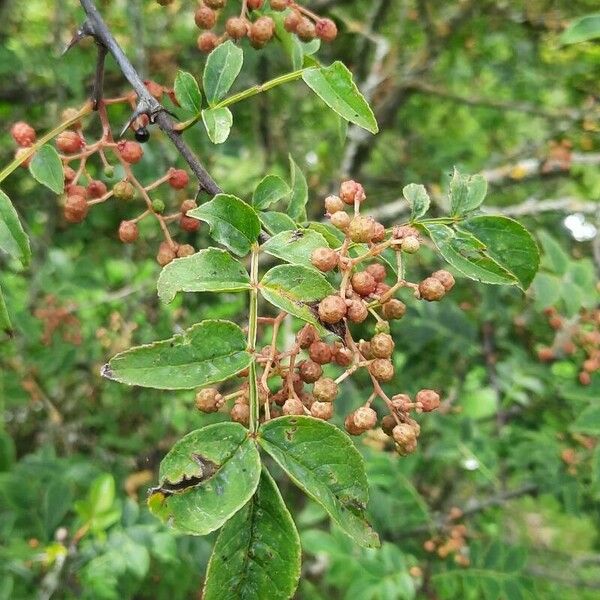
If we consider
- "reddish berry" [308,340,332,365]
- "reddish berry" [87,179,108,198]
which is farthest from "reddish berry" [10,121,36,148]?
"reddish berry" [308,340,332,365]

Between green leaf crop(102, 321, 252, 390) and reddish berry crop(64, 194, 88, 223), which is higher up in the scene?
green leaf crop(102, 321, 252, 390)

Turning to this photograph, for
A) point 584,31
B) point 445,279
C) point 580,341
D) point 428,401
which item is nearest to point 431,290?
point 445,279

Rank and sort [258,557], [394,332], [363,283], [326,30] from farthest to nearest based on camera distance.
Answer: [394,332] → [326,30] → [363,283] → [258,557]

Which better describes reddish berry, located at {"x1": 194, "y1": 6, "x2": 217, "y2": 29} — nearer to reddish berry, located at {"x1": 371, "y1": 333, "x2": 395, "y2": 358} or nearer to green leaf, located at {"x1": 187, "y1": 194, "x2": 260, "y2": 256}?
green leaf, located at {"x1": 187, "y1": 194, "x2": 260, "y2": 256}

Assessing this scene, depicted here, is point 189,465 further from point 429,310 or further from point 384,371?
point 429,310

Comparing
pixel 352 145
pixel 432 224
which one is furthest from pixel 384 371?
pixel 352 145

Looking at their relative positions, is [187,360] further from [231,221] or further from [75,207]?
[75,207]

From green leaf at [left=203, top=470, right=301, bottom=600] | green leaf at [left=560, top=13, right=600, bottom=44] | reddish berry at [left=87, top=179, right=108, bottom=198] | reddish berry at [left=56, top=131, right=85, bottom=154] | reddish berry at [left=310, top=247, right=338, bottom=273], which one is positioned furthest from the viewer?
green leaf at [left=560, top=13, right=600, bottom=44]
